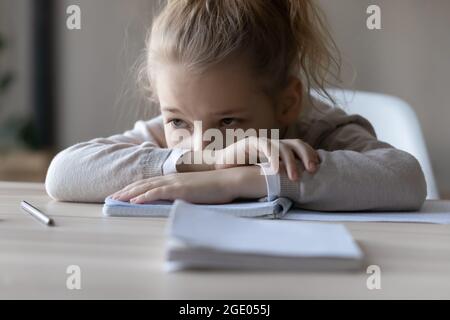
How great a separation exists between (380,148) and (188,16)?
0.37m

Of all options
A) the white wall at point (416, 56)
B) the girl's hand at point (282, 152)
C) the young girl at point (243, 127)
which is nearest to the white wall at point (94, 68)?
the white wall at point (416, 56)

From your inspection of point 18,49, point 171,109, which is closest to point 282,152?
point 171,109

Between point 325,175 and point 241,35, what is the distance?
1.05ft

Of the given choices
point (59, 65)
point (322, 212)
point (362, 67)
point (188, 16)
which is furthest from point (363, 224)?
point (59, 65)

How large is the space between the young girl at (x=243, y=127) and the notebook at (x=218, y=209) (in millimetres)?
29

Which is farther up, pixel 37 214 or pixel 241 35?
pixel 241 35

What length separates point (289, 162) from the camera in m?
0.80

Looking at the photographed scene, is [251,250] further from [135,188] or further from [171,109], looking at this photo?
[171,109]

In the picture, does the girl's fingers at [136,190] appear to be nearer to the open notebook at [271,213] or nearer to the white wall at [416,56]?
the open notebook at [271,213]

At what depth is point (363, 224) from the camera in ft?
2.41

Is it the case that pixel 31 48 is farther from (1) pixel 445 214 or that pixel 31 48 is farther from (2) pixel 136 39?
(1) pixel 445 214

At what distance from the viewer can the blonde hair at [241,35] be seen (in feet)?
3.38

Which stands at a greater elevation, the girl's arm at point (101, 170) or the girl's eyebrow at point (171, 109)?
the girl's eyebrow at point (171, 109)

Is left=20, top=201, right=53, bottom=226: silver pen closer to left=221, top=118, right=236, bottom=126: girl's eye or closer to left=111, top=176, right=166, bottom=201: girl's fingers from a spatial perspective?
left=111, top=176, right=166, bottom=201: girl's fingers
